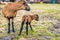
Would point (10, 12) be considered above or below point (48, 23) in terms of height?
above

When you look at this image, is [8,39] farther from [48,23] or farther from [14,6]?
[48,23]

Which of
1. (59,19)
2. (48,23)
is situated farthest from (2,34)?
(59,19)

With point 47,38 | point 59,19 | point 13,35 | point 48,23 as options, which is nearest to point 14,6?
point 13,35

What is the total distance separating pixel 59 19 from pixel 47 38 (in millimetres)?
3545

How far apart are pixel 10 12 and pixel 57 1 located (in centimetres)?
1585

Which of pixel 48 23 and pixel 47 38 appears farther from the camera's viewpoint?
pixel 48 23

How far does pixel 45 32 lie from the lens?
8.23 meters

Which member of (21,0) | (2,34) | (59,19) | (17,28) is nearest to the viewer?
(21,0)

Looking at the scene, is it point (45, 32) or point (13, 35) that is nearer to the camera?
point (13, 35)

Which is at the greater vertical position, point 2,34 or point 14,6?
point 14,6

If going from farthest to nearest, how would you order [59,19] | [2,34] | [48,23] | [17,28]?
1. [59,19]
2. [48,23]
3. [17,28]
4. [2,34]

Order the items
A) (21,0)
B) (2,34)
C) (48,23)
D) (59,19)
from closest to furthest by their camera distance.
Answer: (21,0), (2,34), (48,23), (59,19)

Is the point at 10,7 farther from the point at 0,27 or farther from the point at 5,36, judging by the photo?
the point at 0,27

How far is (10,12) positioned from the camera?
745 cm
